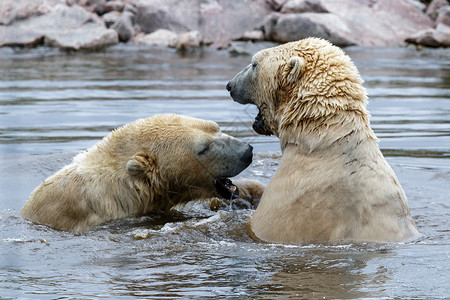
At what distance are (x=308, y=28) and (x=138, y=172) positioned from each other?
14.9 metres

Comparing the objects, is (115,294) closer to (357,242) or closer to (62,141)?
(357,242)

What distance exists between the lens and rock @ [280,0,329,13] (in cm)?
2134

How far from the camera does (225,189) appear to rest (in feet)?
19.7

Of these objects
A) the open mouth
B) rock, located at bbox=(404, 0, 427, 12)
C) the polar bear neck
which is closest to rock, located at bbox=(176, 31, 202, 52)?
rock, located at bbox=(404, 0, 427, 12)

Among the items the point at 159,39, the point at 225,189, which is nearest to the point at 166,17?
the point at 159,39

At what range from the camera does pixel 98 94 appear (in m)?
12.7

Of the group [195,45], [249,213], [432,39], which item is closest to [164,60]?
[195,45]

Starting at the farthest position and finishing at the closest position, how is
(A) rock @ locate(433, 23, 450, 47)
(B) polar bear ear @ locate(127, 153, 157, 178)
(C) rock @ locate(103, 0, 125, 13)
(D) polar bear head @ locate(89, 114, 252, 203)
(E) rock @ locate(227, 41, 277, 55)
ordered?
(C) rock @ locate(103, 0, 125, 13), (A) rock @ locate(433, 23, 450, 47), (E) rock @ locate(227, 41, 277, 55), (D) polar bear head @ locate(89, 114, 252, 203), (B) polar bear ear @ locate(127, 153, 157, 178)

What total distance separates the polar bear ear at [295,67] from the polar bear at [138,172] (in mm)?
699

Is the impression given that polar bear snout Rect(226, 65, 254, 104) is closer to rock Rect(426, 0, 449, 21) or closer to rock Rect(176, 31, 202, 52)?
rock Rect(176, 31, 202, 52)

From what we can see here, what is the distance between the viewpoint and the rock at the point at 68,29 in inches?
802

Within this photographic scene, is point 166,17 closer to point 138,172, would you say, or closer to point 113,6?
point 113,6

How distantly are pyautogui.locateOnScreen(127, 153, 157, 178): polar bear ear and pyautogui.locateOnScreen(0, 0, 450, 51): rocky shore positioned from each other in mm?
14568

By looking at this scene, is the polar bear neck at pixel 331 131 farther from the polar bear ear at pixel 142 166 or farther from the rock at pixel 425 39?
the rock at pixel 425 39
